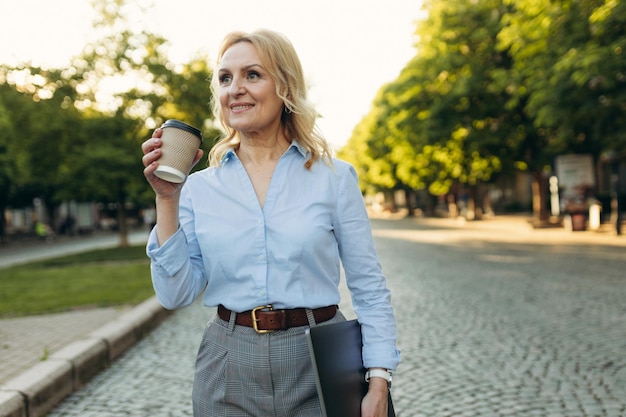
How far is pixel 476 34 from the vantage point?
23656 millimetres

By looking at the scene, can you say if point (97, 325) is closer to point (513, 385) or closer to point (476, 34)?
point (513, 385)

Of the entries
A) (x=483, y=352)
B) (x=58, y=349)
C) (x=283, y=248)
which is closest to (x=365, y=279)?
(x=283, y=248)

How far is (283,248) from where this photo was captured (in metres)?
1.92

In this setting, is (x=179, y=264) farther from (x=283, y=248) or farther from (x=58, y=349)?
(x=58, y=349)

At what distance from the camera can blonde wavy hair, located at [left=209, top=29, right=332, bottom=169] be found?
2.00 metres

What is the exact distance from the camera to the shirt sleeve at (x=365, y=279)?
1.95 meters

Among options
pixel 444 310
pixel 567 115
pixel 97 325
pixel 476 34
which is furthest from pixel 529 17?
pixel 97 325

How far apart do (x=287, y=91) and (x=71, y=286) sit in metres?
11.8

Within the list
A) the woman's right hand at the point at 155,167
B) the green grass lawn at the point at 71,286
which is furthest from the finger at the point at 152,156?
the green grass lawn at the point at 71,286

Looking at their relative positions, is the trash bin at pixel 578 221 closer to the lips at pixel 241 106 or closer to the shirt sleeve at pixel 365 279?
the shirt sleeve at pixel 365 279

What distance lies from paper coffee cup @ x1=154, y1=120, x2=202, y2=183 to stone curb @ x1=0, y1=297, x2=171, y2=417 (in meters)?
3.00

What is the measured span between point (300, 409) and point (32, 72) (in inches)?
902

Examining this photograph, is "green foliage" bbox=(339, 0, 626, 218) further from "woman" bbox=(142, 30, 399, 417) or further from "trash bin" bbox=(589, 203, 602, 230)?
"woman" bbox=(142, 30, 399, 417)

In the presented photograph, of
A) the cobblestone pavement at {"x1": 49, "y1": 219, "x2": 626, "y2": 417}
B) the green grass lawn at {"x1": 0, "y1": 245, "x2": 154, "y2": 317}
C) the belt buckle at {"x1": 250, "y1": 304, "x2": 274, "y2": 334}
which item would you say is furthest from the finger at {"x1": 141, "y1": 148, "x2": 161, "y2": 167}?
the green grass lawn at {"x1": 0, "y1": 245, "x2": 154, "y2": 317}
